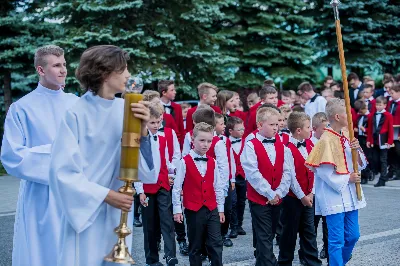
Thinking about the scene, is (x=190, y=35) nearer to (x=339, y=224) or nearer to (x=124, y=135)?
(x=339, y=224)

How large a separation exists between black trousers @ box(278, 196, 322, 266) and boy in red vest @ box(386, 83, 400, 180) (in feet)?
25.1

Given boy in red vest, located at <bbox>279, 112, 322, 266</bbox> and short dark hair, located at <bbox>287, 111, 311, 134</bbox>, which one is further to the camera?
short dark hair, located at <bbox>287, 111, 311, 134</bbox>

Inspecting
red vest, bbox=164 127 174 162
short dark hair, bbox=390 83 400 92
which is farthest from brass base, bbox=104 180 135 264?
short dark hair, bbox=390 83 400 92

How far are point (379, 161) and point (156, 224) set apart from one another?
25.6ft

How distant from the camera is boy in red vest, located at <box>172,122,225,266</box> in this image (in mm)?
7109

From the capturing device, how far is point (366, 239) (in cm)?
880

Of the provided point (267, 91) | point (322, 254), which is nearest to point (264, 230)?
point (322, 254)

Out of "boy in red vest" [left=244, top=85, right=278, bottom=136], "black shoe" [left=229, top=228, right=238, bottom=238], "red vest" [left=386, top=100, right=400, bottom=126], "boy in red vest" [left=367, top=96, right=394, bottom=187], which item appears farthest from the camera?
"red vest" [left=386, top=100, right=400, bottom=126]

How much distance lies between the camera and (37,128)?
222 inches

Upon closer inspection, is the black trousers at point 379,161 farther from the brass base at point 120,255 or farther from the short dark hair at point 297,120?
the brass base at point 120,255

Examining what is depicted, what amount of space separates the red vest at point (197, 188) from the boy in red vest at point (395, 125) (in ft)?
27.4

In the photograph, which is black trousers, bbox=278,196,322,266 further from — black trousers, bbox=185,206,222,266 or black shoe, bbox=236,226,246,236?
black shoe, bbox=236,226,246,236

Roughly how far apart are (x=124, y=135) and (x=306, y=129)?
4.18 meters

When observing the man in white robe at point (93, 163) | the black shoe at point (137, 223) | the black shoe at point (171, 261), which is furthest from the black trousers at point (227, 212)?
the man in white robe at point (93, 163)
